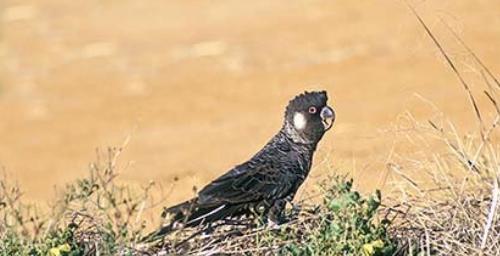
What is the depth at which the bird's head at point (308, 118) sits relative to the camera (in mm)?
7113

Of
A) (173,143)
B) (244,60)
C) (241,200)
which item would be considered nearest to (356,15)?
(244,60)

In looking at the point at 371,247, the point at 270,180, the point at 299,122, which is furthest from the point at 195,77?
the point at 371,247

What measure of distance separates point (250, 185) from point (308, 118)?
1.72ft

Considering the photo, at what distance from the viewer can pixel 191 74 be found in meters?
20.3

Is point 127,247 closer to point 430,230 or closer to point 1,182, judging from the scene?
point 1,182

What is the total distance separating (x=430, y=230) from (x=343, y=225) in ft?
1.36

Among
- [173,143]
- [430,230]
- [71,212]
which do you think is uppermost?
[173,143]

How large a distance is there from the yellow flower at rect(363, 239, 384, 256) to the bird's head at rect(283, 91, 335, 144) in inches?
45.7

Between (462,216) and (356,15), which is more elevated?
(356,15)

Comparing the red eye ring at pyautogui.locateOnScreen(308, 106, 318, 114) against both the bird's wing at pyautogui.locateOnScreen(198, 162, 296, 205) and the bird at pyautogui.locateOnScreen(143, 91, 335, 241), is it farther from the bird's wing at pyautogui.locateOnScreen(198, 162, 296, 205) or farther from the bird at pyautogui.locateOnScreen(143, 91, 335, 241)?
the bird's wing at pyautogui.locateOnScreen(198, 162, 296, 205)

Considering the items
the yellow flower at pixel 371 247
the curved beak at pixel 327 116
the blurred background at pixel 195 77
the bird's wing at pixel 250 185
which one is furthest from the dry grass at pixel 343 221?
the blurred background at pixel 195 77

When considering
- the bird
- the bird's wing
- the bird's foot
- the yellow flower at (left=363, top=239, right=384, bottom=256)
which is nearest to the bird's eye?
the bird

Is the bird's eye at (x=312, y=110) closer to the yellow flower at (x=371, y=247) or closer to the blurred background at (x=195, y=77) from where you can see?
the yellow flower at (x=371, y=247)

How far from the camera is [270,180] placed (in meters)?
6.80
